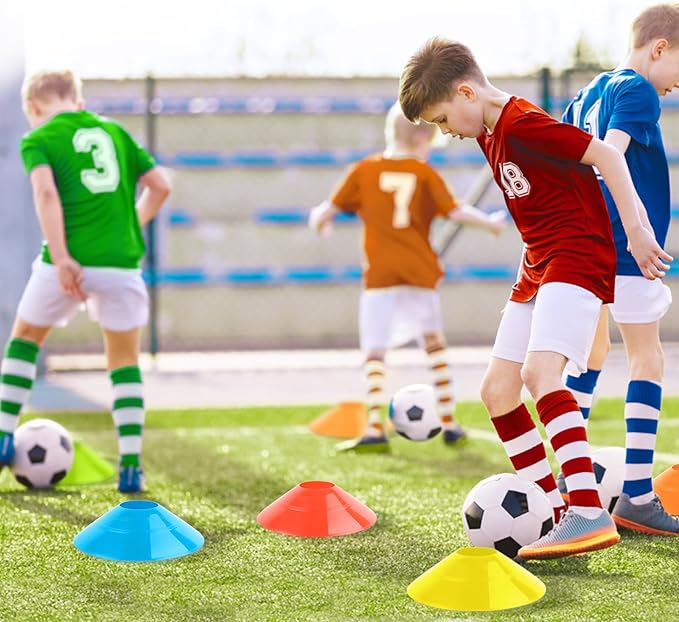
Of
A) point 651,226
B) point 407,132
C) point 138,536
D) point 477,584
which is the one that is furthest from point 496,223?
point 477,584

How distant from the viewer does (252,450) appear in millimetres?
5383

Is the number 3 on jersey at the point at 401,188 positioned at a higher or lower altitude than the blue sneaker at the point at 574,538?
higher

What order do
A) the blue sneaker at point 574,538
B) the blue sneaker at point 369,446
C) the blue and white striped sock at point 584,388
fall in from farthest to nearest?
the blue sneaker at point 369,446 < the blue and white striped sock at point 584,388 < the blue sneaker at point 574,538

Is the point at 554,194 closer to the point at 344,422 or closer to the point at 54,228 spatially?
the point at 54,228

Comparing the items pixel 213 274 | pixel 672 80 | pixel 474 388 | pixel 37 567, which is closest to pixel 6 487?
pixel 37 567

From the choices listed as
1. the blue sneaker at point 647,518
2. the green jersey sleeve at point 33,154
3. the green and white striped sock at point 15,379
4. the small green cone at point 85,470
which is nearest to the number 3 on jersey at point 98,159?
the green jersey sleeve at point 33,154

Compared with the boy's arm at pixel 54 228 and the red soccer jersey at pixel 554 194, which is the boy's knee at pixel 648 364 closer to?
the red soccer jersey at pixel 554 194

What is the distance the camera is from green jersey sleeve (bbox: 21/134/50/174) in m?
4.10

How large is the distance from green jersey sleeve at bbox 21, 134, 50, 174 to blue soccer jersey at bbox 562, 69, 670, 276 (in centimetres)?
200

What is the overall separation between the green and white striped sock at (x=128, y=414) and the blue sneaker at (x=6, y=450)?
1.40 feet

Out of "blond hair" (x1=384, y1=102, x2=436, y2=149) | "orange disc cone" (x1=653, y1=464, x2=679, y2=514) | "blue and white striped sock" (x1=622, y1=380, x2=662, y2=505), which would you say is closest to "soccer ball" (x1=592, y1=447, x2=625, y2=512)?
Result: "blue and white striped sock" (x1=622, y1=380, x2=662, y2=505)

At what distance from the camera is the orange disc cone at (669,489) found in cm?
372

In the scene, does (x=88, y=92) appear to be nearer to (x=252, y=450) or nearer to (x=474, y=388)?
(x=474, y=388)

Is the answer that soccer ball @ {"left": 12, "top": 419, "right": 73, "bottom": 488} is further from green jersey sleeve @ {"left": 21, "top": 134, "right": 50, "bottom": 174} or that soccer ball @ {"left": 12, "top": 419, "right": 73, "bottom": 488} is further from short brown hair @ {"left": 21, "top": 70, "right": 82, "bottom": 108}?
short brown hair @ {"left": 21, "top": 70, "right": 82, "bottom": 108}
